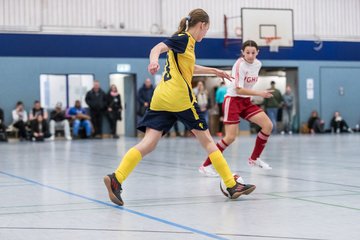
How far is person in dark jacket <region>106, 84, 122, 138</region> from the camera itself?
25.7 metres

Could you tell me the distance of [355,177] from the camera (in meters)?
8.38

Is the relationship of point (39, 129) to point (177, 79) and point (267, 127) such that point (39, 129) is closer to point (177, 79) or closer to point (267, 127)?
point (267, 127)

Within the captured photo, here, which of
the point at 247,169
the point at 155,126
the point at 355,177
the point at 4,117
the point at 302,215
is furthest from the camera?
the point at 4,117

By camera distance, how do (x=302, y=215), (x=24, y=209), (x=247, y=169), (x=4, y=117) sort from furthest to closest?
(x=4, y=117)
(x=247, y=169)
(x=24, y=209)
(x=302, y=215)

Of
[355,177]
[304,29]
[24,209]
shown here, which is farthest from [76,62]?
[24,209]

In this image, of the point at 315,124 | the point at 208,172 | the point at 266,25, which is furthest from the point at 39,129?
the point at 208,172

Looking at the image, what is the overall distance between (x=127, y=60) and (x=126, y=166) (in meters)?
21.0

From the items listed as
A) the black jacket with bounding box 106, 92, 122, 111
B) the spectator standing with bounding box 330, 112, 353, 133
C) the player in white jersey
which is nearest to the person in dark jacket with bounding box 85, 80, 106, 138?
the black jacket with bounding box 106, 92, 122, 111

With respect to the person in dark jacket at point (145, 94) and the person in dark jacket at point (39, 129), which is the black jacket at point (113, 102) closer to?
the person in dark jacket at point (145, 94)

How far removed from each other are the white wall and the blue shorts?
19980 millimetres

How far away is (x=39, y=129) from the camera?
77.0 feet

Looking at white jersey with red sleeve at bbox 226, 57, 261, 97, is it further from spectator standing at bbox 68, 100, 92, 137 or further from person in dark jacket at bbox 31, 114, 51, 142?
spectator standing at bbox 68, 100, 92, 137

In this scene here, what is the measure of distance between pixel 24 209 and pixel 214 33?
23.1 metres

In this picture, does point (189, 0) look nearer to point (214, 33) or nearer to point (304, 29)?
point (214, 33)
